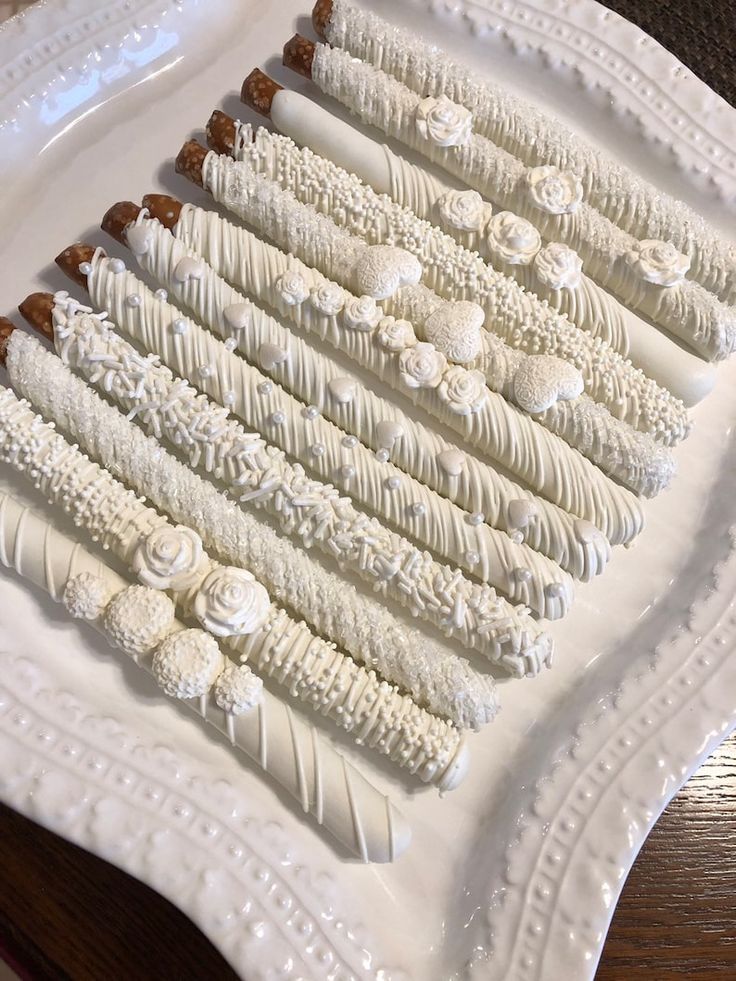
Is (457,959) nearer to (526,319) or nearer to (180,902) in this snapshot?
(180,902)

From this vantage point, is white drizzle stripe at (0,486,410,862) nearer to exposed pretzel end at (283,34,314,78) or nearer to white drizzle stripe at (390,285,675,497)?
white drizzle stripe at (390,285,675,497)

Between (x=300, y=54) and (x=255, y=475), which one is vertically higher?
(x=300, y=54)

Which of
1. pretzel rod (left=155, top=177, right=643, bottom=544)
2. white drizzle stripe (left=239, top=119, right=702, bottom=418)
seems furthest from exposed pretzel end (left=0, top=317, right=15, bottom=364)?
white drizzle stripe (left=239, top=119, right=702, bottom=418)

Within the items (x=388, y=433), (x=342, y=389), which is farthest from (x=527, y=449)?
(x=342, y=389)

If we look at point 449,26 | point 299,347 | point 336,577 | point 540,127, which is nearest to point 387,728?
point 336,577

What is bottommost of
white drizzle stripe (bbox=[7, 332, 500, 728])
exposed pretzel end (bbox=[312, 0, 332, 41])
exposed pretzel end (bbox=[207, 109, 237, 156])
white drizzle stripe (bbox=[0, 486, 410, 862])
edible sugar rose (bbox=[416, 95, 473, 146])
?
white drizzle stripe (bbox=[0, 486, 410, 862])

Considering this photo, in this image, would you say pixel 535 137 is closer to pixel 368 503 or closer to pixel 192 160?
pixel 192 160

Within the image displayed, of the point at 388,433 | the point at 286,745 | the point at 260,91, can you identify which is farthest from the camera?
the point at 260,91
